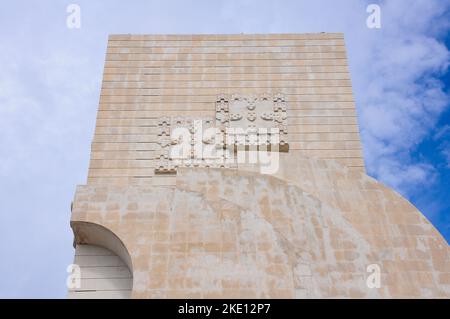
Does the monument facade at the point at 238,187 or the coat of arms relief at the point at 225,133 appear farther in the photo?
the coat of arms relief at the point at 225,133

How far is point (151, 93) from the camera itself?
1554 cm

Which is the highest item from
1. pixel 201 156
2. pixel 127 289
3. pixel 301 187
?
pixel 201 156

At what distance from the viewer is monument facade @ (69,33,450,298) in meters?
11.1

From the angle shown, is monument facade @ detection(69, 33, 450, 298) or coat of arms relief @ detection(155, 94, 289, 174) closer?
monument facade @ detection(69, 33, 450, 298)

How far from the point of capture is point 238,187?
41.1ft

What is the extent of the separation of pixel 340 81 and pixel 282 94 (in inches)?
70.4

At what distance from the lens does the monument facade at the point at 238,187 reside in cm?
1105

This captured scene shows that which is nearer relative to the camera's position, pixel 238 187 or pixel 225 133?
pixel 238 187

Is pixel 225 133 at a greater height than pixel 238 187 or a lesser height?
greater
